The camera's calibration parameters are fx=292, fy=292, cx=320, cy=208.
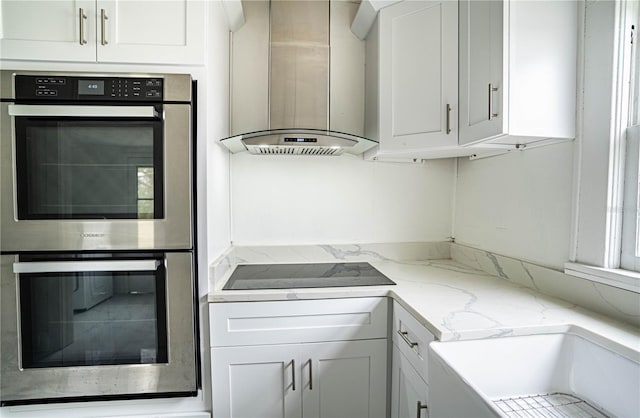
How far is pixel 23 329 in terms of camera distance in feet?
3.65

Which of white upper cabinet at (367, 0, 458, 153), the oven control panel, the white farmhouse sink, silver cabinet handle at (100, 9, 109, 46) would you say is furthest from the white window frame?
silver cabinet handle at (100, 9, 109, 46)

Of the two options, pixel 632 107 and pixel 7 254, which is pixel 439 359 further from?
pixel 7 254

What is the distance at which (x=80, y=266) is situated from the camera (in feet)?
3.61

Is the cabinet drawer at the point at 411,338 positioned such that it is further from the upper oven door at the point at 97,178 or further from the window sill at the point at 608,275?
the upper oven door at the point at 97,178

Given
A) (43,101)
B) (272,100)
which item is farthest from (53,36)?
(272,100)

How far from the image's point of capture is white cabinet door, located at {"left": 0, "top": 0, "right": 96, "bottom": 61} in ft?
3.55

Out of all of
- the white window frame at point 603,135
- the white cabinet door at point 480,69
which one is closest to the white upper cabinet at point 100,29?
the white cabinet door at point 480,69

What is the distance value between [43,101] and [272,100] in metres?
0.96

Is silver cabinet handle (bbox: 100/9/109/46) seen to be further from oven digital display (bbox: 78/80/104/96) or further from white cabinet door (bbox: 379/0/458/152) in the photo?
white cabinet door (bbox: 379/0/458/152)

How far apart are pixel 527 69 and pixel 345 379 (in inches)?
56.5

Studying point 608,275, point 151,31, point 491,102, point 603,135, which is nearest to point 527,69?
point 491,102

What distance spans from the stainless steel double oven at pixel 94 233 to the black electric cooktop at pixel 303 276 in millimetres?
301

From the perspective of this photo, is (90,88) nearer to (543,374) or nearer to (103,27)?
(103,27)

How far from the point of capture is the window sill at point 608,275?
0.93 meters
